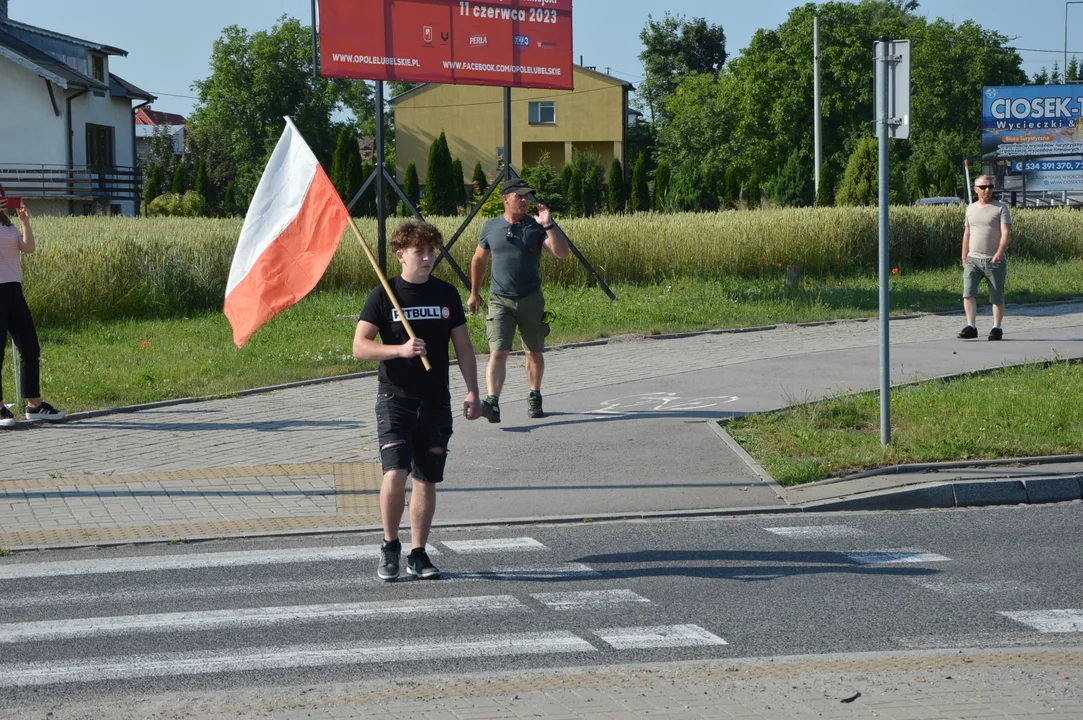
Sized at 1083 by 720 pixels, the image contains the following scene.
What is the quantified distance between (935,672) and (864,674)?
27 centimetres

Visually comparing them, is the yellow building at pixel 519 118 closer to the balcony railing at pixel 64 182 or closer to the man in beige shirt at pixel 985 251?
the balcony railing at pixel 64 182

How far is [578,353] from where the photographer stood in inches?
578

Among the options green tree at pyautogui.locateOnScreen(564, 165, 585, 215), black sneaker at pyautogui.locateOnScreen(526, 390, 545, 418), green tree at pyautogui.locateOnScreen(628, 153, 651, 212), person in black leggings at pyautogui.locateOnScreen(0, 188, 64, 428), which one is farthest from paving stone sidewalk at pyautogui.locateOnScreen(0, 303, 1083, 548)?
green tree at pyautogui.locateOnScreen(628, 153, 651, 212)

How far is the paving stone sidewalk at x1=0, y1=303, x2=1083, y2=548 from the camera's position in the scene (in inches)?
309

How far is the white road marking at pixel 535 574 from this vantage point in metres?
6.39

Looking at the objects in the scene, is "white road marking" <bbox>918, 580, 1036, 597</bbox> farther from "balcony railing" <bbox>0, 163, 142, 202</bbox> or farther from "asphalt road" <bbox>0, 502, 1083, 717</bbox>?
"balcony railing" <bbox>0, 163, 142, 202</bbox>

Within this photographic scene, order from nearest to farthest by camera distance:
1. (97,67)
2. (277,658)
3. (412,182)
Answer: (277,658) < (97,67) < (412,182)

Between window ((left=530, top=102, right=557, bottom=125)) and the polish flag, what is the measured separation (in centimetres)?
6451

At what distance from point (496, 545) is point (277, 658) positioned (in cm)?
214

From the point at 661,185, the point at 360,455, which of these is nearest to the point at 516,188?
the point at 360,455

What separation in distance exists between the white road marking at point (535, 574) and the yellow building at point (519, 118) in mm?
64899

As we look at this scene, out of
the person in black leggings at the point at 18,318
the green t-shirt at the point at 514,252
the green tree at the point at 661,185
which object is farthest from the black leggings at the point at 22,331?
the green tree at the point at 661,185

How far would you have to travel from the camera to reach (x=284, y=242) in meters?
7.41

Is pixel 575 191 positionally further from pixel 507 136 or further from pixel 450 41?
pixel 450 41
